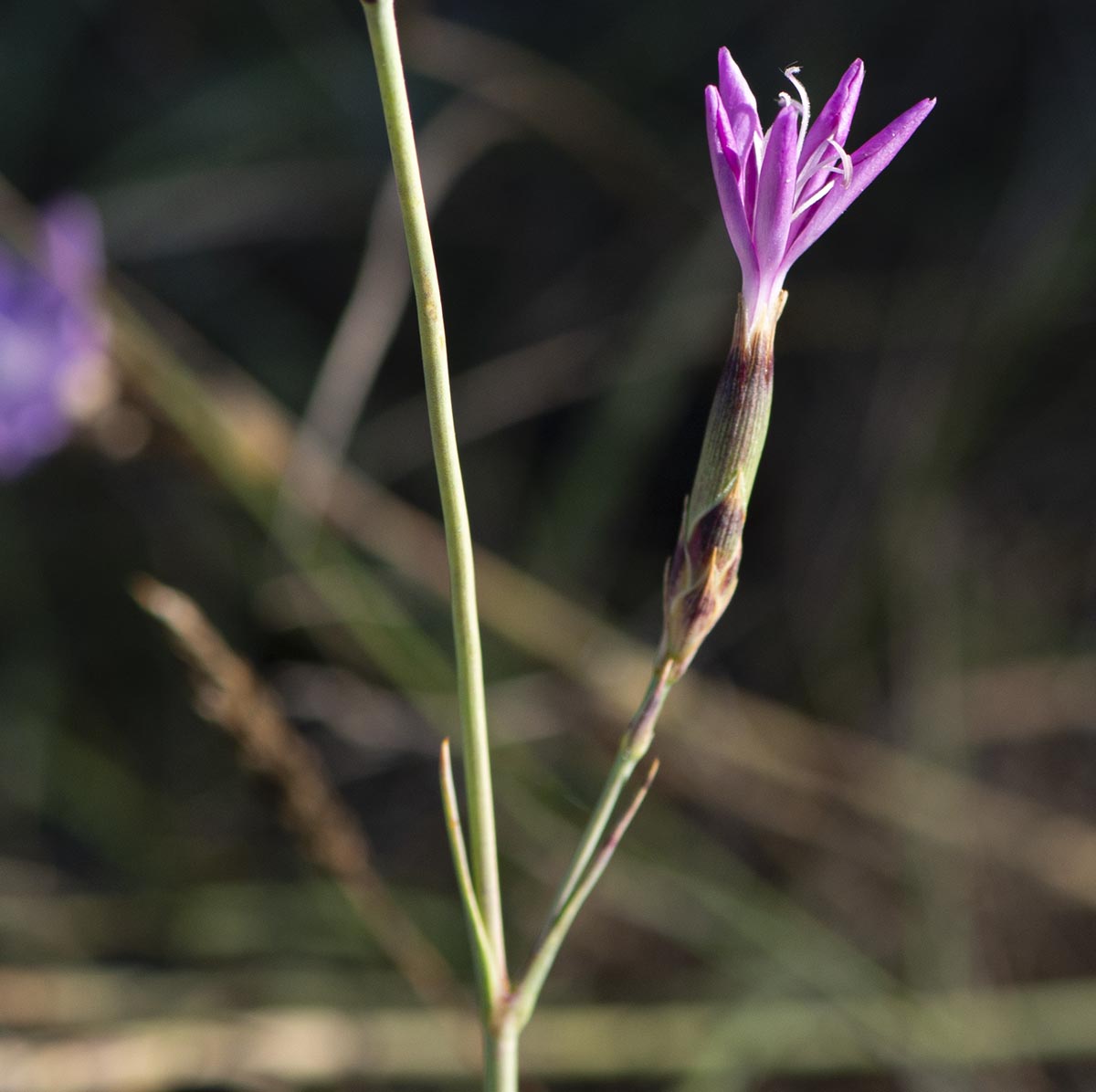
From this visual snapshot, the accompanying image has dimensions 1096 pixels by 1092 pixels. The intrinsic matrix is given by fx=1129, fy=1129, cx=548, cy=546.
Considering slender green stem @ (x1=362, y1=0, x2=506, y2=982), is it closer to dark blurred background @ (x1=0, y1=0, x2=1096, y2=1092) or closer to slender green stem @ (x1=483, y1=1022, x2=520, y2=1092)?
slender green stem @ (x1=483, y1=1022, x2=520, y2=1092)

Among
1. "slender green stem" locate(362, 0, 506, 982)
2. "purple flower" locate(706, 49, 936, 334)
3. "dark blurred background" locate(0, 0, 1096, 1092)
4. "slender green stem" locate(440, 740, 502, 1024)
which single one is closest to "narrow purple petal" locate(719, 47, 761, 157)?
"purple flower" locate(706, 49, 936, 334)

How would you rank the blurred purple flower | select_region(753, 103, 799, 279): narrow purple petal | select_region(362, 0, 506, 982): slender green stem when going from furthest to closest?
the blurred purple flower < select_region(753, 103, 799, 279): narrow purple petal < select_region(362, 0, 506, 982): slender green stem

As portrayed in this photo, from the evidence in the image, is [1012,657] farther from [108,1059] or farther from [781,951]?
[108,1059]

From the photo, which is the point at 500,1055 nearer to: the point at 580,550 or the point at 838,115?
the point at 838,115

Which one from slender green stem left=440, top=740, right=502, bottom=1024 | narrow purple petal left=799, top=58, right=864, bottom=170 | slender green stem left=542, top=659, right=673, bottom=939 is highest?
narrow purple petal left=799, top=58, right=864, bottom=170

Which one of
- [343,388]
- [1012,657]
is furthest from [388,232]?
[1012,657]
